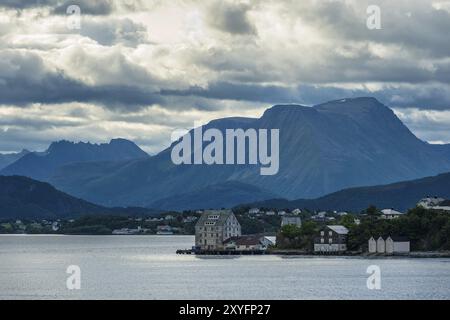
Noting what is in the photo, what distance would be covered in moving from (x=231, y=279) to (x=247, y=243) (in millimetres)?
Answer: 67217

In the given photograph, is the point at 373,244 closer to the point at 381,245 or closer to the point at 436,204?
the point at 381,245

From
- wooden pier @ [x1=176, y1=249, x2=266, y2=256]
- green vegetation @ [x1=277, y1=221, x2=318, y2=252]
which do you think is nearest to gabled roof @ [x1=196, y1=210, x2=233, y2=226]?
wooden pier @ [x1=176, y1=249, x2=266, y2=256]

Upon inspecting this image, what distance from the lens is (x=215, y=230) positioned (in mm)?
168250

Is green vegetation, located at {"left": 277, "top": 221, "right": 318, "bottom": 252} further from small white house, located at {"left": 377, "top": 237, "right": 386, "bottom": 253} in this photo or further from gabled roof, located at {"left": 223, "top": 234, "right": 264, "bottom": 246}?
small white house, located at {"left": 377, "top": 237, "right": 386, "bottom": 253}

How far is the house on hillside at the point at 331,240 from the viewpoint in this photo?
147875mm

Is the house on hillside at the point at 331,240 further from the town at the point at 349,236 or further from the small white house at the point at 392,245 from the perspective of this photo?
the small white house at the point at 392,245

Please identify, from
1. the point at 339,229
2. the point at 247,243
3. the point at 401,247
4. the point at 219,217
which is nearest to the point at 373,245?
the point at 401,247

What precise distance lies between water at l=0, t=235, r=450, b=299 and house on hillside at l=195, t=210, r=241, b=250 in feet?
101

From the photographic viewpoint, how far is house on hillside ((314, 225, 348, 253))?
485 ft

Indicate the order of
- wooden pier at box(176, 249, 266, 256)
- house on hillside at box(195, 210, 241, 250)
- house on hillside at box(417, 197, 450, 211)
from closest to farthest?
wooden pier at box(176, 249, 266, 256), house on hillside at box(195, 210, 241, 250), house on hillside at box(417, 197, 450, 211)

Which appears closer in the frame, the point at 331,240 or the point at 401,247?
the point at 401,247

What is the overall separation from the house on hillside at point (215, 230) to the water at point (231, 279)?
30.8 meters
